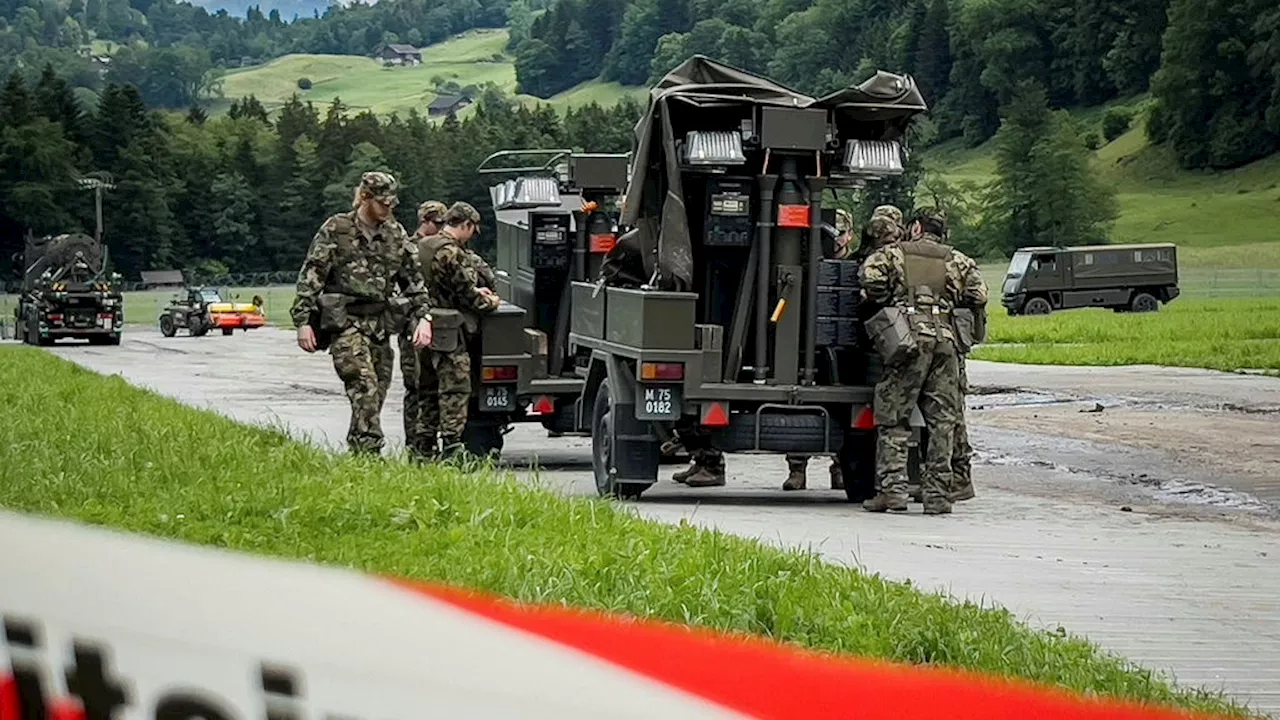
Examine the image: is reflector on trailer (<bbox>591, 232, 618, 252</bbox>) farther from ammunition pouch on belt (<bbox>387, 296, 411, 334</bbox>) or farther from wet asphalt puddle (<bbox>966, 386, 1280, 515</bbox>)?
wet asphalt puddle (<bbox>966, 386, 1280, 515</bbox>)

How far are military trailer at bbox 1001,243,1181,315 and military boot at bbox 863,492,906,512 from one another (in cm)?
5847

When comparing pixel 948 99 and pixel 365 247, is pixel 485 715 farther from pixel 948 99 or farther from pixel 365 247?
pixel 948 99

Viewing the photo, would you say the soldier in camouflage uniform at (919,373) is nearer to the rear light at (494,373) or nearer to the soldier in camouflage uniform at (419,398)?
the rear light at (494,373)

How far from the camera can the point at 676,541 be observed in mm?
9016

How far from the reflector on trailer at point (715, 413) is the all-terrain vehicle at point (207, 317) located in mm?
44904

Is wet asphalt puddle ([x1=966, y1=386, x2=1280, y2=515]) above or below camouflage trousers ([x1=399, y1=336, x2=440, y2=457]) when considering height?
below

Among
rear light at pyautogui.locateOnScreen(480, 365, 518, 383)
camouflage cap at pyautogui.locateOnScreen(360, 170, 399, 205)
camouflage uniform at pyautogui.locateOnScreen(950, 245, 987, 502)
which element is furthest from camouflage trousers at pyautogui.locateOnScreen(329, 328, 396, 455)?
camouflage uniform at pyautogui.locateOnScreen(950, 245, 987, 502)

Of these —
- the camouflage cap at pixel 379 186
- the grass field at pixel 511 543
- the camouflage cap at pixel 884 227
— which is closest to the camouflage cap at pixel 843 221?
the camouflage cap at pixel 884 227

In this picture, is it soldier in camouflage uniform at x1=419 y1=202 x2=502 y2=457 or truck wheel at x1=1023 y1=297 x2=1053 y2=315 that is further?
truck wheel at x1=1023 y1=297 x2=1053 y2=315

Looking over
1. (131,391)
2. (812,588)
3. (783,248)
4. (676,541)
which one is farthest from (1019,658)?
(131,391)

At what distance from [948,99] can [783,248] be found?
396ft

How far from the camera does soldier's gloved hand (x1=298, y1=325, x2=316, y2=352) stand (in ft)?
45.4

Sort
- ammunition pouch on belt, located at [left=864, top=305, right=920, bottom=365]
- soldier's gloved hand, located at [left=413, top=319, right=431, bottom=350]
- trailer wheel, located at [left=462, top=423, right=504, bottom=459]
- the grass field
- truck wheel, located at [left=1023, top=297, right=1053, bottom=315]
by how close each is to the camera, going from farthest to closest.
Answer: truck wheel, located at [left=1023, top=297, right=1053, bottom=315] → trailer wheel, located at [left=462, top=423, right=504, bottom=459] → soldier's gloved hand, located at [left=413, top=319, right=431, bottom=350] → ammunition pouch on belt, located at [left=864, top=305, right=920, bottom=365] → the grass field

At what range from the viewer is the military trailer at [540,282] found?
1658 centimetres
